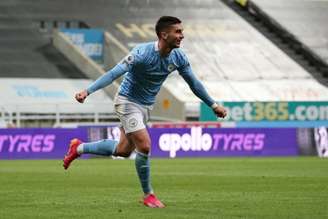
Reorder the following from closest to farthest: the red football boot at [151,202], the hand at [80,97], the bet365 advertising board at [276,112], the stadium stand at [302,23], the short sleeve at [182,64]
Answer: the hand at [80,97] → the red football boot at [151,202] → the short sleeve at [182,64] → the bet365 advertising board at [276,112] → the stadium stand at [302,23]

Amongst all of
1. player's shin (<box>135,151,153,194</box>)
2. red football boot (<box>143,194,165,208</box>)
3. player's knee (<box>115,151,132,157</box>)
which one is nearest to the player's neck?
player's shin (<box>135,151,153,194</box>)

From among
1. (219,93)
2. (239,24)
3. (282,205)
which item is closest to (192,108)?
(219,93)

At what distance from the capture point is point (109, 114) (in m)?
37.6

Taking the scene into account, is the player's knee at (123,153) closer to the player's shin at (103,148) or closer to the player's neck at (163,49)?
the player's shin at (103,148)

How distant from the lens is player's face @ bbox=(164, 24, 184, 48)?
36.6ft

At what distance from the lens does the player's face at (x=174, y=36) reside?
11.1 metres

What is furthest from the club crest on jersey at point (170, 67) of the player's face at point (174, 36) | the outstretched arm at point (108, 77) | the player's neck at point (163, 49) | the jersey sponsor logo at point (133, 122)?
the jersey sponsor logo at point (133, 122)

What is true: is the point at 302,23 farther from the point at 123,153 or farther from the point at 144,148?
the point at 144,148

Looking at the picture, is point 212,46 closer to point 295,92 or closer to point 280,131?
point 295,92

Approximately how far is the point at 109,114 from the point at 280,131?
29.0 ft

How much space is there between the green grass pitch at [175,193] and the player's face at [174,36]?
74.3 inches

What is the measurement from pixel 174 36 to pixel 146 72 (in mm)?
593

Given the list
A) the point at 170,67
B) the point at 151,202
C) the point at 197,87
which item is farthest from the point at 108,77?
the point at 151,202

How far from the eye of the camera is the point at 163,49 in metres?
11.3
